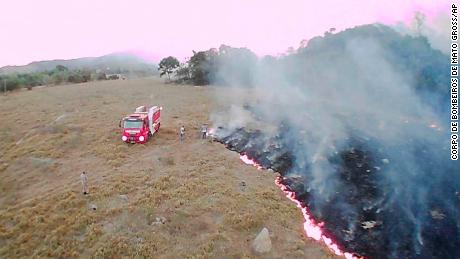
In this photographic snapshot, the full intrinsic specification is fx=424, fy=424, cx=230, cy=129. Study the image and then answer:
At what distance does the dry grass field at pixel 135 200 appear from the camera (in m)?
26.2

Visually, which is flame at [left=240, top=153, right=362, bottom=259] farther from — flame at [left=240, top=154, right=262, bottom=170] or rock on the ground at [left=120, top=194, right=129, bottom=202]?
rock on the ground at [left=120, top=194, right=129, bottom=202]

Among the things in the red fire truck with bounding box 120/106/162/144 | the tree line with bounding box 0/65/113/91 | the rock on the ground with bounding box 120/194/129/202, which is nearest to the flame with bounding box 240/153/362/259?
the rock on the ground with bounding box 120/194/129/202

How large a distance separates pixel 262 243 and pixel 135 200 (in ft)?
35.3

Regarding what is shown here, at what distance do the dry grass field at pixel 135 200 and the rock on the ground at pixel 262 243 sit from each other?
42 centimetres

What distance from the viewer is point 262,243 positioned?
25703mm

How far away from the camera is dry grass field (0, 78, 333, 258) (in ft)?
86.1

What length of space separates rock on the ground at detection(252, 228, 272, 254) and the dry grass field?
422 mm

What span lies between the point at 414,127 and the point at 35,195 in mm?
47725

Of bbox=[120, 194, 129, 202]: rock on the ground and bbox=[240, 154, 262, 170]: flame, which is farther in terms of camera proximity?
bbox=[240, 154, 262, 170]: flame

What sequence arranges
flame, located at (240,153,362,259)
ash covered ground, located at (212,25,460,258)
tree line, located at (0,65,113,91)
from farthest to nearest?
tree line, located at (0,65,113,91)
ash covered ground, located at (212,25,460,258)
flame, located at (240,153,362,259)

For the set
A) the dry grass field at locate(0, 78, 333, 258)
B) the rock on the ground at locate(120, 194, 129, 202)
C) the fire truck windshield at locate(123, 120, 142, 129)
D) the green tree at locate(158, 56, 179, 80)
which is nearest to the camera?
the dry grass field at locate(0, 78, 333, 258)

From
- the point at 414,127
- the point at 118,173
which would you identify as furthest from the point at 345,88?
the point at 118,173

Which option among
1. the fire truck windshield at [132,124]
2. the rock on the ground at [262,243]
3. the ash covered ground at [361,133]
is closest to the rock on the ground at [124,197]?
the rock on the ground at [262,243]

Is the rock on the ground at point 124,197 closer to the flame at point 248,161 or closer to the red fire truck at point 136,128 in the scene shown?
the flame at point 248,161
